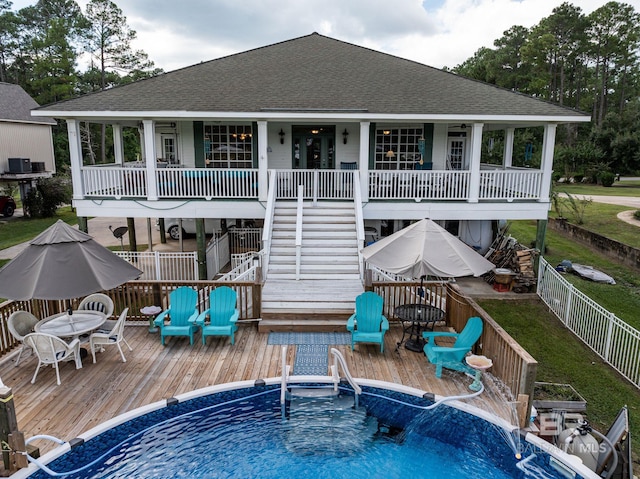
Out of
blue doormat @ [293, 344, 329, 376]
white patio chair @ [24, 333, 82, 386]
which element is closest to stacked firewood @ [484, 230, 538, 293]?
blue doormat @ [293, 344, 329, 376]

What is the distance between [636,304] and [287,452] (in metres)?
11.7

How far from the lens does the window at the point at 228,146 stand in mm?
15602

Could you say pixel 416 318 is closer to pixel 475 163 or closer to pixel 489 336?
pixel 489 336

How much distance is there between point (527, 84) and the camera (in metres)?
48.8

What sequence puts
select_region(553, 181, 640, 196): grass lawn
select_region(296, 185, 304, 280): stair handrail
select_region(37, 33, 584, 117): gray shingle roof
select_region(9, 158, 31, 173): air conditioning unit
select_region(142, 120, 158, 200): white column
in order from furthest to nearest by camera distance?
select_region(553, 181, 640, 196): grass lawn
select_region(9, 158, 31, 173): air conditioning unit
select_region(37, 33, 584, 117): gray shingle roof
select_region(142, 120, 158, 200): white column
select_region(296, 185, 304, 280): stair handrail

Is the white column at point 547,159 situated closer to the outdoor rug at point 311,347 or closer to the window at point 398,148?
the window at point 398,148

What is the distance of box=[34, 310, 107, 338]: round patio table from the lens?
7.36 metres

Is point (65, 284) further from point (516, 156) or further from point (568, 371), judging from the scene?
point (516, 156)

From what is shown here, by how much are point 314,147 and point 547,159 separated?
7504 millimetres

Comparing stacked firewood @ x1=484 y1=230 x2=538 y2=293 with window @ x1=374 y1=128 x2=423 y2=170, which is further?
window @ x1=374 y1=128 x2=423 y2=170

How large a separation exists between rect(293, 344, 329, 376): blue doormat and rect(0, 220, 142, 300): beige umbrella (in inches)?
122

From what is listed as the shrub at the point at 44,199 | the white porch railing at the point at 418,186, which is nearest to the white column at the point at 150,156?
the white porch railing at the point at 418,186

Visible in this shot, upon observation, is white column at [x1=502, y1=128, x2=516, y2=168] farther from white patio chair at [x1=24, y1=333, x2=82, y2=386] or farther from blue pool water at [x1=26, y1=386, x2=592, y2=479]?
white patio chair at [x1=24, y1=333, x2=82, y2=386]

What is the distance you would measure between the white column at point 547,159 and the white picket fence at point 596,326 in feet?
7.24
